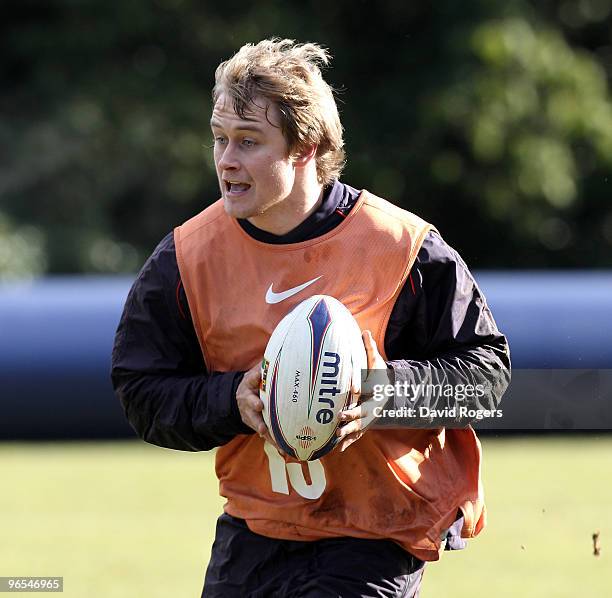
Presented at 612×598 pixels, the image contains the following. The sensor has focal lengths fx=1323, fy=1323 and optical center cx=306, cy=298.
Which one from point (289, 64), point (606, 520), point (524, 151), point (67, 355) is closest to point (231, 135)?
point (289, 64)

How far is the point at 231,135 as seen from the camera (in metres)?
3.41

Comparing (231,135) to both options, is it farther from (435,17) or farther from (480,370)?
(435,17)

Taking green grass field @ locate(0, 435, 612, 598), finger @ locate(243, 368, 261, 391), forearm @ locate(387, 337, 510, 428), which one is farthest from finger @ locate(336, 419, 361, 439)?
green grass field @ locate(0, 435, 612, 598)

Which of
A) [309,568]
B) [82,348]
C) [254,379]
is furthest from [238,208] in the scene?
[82,348]

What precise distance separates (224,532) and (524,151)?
1381cm

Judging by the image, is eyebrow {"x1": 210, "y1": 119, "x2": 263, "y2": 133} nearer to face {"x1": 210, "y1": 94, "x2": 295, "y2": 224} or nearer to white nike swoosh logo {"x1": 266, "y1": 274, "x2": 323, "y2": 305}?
face {"x1": 210, "y1": 94, "x2": 295, "y2": 224}

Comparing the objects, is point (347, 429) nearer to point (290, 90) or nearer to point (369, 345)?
point (369, 345)

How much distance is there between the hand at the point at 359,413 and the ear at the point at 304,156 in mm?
493

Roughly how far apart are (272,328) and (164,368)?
31 centimetres

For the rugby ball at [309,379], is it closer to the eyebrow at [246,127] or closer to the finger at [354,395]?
the finger at [354,395]

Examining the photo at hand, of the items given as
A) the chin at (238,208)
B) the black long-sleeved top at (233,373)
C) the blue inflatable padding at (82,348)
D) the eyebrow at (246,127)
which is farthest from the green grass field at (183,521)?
the eyebrow at (246,127)

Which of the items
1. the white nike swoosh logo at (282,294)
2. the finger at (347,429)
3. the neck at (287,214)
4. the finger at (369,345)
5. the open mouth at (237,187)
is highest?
the open mouth at (237,187)

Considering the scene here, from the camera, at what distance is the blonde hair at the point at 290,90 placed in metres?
3.41

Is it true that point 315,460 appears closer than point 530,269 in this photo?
Yes
